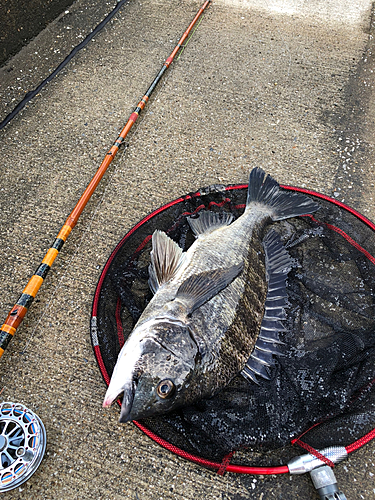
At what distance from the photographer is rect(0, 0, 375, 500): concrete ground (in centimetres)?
223

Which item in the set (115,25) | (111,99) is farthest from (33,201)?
(115,25)

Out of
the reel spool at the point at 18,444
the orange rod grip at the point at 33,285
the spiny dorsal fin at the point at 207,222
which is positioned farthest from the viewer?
the spiny dorsal fin at the point at 207,222

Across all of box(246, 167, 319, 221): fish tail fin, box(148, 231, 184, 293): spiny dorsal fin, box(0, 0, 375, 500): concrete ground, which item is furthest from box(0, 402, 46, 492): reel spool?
box(246, 167, 319, 221): fish tail fin

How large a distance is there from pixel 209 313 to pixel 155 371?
0.47 metres

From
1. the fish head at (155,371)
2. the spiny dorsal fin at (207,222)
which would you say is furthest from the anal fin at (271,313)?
the fish head at (155,371)

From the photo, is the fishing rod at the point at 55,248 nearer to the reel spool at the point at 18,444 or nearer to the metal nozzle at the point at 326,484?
the reel spool at the point at 18,444

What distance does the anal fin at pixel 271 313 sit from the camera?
2268 mm

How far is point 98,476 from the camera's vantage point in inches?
85.8

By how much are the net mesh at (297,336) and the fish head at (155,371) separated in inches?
12.5

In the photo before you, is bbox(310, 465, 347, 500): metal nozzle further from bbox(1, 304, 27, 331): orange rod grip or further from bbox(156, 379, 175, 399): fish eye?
bbox(1, 304, 27, 331): orange rod grip

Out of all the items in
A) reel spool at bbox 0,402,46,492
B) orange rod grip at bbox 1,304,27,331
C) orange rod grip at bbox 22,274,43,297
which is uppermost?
orange rod grip at bbox 22,274,43,297

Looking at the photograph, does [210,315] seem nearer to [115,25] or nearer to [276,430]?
[276,430]

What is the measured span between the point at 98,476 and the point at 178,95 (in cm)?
383

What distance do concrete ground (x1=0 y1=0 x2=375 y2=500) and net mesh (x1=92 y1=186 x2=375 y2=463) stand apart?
0.25m
